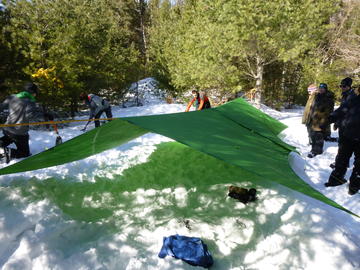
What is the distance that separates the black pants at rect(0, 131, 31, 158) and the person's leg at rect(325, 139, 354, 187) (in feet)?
16.9

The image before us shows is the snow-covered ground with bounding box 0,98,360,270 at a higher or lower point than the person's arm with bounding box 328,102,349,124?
lower

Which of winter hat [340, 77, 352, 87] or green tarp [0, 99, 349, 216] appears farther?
winter hat [340, 77, 352, 87]

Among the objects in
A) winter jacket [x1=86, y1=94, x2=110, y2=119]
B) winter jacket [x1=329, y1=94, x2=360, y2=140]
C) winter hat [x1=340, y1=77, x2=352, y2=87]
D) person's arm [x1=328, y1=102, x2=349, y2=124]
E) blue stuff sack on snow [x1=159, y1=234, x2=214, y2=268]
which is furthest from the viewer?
winter jacket [x1=86, y1=94, x2=110, y2=119]

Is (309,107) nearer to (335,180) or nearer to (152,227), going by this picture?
(335,180)

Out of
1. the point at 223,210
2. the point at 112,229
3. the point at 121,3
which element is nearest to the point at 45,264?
the point at 112,229

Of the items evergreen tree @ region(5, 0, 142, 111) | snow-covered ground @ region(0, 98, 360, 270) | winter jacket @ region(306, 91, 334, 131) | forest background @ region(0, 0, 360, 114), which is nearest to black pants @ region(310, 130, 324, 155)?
winter jacket @ region(306, 91, 334, 131)

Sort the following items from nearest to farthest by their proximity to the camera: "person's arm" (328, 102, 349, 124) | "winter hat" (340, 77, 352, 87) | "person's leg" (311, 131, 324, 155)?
"person's arm" (328, 102, 349, 124), "winter hat" (340, 77, 352, 87), "person's leg" (311, 131, 324, 155)

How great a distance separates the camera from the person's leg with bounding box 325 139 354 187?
3525 mm

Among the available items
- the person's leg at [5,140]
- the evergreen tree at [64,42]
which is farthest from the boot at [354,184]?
the evergreen tree at [64,42]

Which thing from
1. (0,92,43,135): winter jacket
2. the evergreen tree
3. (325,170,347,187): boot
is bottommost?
(325,170,347,187): boot

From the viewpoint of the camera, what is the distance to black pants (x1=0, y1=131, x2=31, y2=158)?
4.38m

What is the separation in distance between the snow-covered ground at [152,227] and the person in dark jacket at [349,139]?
6.1 inches

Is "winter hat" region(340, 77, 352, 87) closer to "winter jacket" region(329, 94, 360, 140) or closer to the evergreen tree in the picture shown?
"winter jacket" region(329, 94, 360, 140)

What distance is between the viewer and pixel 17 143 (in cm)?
445
